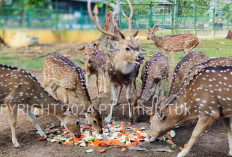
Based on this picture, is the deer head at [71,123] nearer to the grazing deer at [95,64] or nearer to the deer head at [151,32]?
the grazing deer at [95,64]

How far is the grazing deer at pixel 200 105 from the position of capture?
4.08m

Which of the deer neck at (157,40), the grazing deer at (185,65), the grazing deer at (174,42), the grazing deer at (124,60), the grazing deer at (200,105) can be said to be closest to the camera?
the grazing deer at (200,105)

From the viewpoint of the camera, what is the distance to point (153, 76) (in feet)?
20.4

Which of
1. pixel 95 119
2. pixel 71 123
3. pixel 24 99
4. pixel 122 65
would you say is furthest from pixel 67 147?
pixel 122 65

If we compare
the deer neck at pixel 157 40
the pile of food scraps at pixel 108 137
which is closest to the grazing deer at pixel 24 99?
the pile of food scraps at pixel 108 137

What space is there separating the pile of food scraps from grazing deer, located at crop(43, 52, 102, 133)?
0.19m

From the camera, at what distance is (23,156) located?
Answer: 4.33 meters

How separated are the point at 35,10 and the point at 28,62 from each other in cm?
912

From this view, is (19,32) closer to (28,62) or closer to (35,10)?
(35,10)

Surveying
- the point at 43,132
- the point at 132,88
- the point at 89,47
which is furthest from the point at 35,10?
the point at 89,47

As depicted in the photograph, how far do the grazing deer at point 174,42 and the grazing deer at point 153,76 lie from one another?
130 centimetres

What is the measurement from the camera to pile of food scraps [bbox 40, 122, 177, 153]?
4633mm

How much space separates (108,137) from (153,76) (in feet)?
6.26

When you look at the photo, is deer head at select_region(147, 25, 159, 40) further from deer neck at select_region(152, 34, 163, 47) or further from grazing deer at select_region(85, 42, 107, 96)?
grazing deer at select_region(85, 42, 107, 96)
